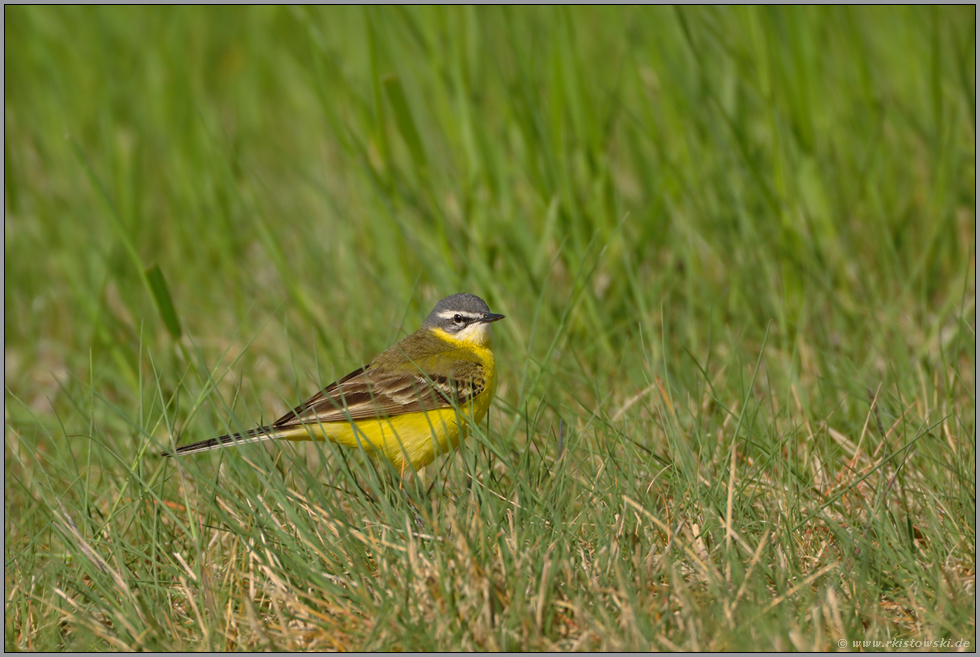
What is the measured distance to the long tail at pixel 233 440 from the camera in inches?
152

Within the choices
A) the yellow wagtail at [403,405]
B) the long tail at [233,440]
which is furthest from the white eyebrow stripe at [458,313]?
the long tail at [233,440]

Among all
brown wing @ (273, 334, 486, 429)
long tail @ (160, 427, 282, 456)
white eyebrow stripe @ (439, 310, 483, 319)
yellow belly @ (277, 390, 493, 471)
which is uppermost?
long tail @ (160, 427, 282, 456)

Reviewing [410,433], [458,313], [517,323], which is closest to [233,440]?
[410,433]

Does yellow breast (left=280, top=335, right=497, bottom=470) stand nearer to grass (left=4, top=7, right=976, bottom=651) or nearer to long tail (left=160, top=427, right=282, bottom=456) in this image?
grass (left=4, top=7, right=976, bottom=651)

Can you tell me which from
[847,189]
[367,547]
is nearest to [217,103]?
[847,189]

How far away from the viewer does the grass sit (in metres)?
3.29

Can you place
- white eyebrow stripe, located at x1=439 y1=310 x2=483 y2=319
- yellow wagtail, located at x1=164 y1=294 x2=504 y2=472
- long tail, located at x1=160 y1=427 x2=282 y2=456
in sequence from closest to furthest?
long tail, located at x1=160 y1=427 x2=282 y2=456 < yellow wagtail, located at x1=164 y1=294 x2=504 y2=472 < white eyebrow stripe, located at x1=439 y1=310 x2=483 y2=319

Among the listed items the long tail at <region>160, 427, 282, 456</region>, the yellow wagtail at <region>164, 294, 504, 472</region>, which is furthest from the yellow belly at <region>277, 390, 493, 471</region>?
the long tail at <region>160, 427, 282, 456</region>

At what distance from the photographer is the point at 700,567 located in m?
3.28

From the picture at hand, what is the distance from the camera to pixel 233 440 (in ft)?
12.6

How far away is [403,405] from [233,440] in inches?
43.4

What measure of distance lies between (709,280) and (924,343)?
1.62 m

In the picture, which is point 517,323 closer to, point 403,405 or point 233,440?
point 403,405

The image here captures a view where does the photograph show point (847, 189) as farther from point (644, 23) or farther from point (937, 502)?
point (937, 502)
